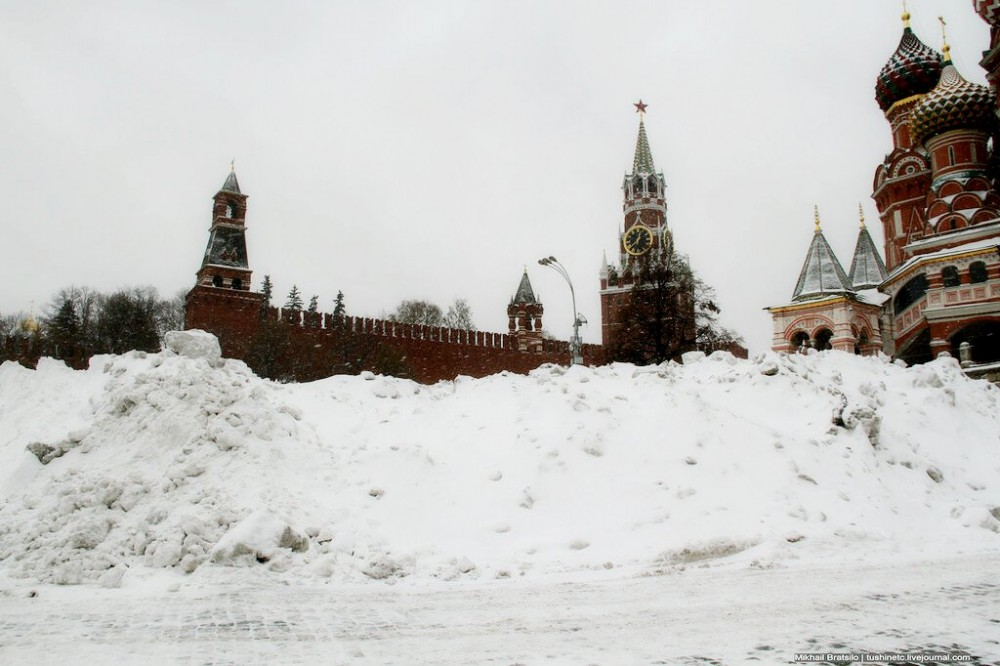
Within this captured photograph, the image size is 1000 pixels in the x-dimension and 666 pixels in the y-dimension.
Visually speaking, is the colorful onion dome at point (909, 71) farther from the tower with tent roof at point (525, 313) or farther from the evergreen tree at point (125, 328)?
the evergreen tree at point (125, 328)

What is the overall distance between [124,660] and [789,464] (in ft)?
28.2

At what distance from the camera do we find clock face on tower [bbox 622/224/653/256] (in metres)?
62.5

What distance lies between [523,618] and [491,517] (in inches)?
133

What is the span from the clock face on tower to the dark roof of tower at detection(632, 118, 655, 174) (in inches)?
277

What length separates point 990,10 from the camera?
1232 inches

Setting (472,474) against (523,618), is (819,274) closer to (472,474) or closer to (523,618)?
(472,474)

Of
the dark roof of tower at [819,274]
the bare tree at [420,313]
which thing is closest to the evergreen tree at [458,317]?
the bare tree at [420,313]

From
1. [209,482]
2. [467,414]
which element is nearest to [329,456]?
[209,482]

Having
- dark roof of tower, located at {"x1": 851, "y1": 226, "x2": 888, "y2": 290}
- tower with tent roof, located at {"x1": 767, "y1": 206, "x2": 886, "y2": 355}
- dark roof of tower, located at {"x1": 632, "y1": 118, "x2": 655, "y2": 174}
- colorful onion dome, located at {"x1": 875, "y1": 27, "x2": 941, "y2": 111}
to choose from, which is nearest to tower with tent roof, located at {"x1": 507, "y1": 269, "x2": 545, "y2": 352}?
tower with tent roof, located at {"x1": 767, "y1": 206, "x2": 886, "y2": 355}

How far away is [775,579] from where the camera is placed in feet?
22.2

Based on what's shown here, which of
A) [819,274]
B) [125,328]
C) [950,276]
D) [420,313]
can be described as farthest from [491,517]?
[420,313]

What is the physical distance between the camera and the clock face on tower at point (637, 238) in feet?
205

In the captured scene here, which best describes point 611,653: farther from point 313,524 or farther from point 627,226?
point 627,226

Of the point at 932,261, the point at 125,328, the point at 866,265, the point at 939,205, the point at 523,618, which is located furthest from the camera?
the point at 125,328
